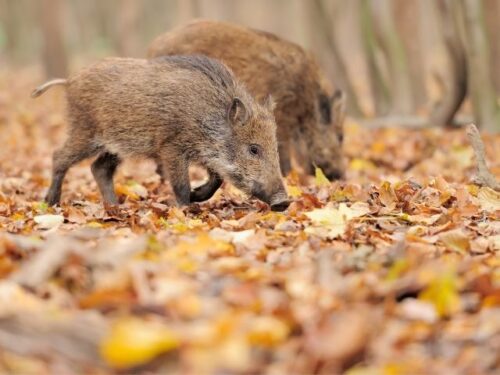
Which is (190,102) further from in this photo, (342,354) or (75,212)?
(342,354)

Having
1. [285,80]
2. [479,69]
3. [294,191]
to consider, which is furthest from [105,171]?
[479,69]

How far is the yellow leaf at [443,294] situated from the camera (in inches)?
136

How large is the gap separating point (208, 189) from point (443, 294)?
3.78 m

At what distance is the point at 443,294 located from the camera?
11.3ft

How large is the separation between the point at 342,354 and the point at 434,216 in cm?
278

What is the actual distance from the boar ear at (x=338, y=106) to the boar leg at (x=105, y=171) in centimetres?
295

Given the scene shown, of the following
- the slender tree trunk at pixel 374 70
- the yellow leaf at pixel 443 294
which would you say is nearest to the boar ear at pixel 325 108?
the slender tree trunk at pixel 374 70

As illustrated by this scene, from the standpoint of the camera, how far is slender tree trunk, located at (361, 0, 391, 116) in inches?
528

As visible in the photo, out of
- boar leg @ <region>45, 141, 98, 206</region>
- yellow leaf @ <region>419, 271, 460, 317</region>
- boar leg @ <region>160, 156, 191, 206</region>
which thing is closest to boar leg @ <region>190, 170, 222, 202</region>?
boar leg @ <region>160, 156, 191, 206</region>

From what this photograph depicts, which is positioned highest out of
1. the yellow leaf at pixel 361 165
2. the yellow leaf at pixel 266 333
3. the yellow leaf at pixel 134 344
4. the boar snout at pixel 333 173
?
the yellow leaf at pixel 134 344

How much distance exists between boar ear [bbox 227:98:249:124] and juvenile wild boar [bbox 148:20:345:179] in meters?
2.02

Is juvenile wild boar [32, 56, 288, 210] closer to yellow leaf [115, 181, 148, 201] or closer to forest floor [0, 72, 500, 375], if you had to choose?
yellow leaf [115, 181, 148, 201]

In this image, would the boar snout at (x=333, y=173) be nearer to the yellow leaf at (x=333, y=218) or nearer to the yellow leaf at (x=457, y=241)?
the yellow leaf at (x=333, y=218)

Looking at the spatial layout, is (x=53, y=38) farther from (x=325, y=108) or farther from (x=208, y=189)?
(x=208, y=189)
